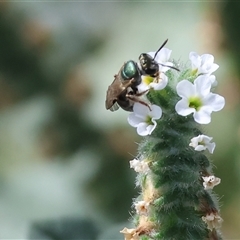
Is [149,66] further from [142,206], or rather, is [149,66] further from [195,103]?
[142,206]

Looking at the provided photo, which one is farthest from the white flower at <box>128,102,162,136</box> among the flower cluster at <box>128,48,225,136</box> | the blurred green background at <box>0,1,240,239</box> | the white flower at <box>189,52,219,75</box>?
the blurred green background at <box>0,1,240,239</box>

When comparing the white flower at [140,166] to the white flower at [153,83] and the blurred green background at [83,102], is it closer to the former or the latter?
the white flower at [153,83]

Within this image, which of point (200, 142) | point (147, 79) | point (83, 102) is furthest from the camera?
point (83, 102)

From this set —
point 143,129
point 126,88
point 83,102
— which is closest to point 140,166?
point 143,129

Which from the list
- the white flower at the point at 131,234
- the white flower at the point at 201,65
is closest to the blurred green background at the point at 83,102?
the white flower at the point at 131,234

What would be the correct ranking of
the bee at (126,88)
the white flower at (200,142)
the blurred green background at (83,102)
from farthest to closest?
the blurred green background at (83,102)
the bee at (126,88)
the white flower at (200,142)

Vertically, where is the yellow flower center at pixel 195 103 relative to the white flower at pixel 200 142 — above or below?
above

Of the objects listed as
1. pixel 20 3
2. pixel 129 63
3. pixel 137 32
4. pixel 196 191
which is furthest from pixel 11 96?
pixel 196 191

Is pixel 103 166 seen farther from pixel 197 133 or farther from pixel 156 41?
pixel 197 133
